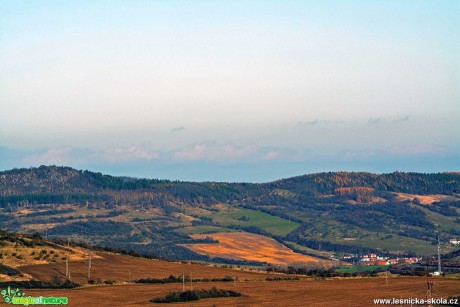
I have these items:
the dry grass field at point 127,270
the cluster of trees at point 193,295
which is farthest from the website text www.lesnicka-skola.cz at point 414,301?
the dry grass field at point 127,270

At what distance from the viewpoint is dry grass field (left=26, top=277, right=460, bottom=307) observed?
328ft

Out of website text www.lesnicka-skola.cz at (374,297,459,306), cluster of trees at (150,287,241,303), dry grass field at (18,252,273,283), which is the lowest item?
website text www.lesnicka-skola.cz at (374,297,459,306)

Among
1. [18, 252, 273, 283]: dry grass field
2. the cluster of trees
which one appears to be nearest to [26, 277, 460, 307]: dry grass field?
the cluster of trees

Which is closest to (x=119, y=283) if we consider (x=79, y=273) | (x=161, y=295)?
(x=79, y=273)

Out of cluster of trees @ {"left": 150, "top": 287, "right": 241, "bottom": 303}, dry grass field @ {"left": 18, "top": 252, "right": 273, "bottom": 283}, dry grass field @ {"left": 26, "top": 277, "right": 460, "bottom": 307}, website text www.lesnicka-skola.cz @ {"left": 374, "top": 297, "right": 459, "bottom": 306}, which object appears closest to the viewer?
website text www.lesnicka-skola.cz @ {"left": 374, "top": 297, "right": 459, "bottom": 306}

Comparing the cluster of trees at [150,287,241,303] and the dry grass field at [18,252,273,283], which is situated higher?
the dry grass field at [18,252,273,283]

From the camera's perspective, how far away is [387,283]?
127688mm

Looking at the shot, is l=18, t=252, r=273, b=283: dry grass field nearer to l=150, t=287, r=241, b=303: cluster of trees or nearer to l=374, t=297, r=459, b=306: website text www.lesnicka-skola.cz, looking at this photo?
l=150, t=287, r=241, b=303: cluster of trees

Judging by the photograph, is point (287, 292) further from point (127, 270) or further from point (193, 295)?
point (127, 270)

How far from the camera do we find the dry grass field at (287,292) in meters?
100

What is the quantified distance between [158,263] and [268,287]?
44.2 metres

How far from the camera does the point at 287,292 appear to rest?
113312 millimetres

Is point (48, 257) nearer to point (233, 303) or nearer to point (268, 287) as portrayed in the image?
point (268, 287)

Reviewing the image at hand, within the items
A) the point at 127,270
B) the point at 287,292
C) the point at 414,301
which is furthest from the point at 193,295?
the point at 127,270
